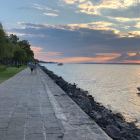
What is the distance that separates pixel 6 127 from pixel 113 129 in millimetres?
3494

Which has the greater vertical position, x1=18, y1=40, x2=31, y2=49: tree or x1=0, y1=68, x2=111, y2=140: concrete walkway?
x1=18, y1=40, x2=31, y2=49: tree

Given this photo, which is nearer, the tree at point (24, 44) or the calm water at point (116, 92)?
the calm water at point (116, 92)

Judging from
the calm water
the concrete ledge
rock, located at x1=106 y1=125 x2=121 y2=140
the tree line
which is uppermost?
the tree line

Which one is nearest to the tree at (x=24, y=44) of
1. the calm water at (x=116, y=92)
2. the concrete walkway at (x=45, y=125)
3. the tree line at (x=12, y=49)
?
the tree line at (x=12, y=49)

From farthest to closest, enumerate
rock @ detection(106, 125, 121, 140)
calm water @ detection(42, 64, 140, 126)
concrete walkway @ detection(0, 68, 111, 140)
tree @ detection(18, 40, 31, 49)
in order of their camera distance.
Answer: tree @ detection(18, 40, 31, 49)
calm water @ detection(42, 64, 140, 126)
rock @ detection(106, 125, 121, 140)
concrete walkway @ detection(0, 68, 111, 140)

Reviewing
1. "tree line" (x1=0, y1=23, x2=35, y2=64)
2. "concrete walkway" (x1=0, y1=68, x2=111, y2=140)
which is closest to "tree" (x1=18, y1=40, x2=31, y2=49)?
"tree line" (x1=0, y1=23, x2=35, y2=64)

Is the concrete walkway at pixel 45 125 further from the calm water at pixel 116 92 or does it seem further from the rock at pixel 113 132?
the calm water at pixel 116 92

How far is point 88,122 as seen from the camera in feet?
17.5

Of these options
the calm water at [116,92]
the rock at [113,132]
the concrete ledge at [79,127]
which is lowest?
the calm water at [116,92]

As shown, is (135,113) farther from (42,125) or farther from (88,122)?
(42,125)

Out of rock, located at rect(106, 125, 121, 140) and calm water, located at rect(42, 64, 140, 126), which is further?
calm water, located at rect(42, 64, 140, 126)

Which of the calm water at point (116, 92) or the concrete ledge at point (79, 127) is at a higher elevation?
the concrete ledge at point (79, 127)

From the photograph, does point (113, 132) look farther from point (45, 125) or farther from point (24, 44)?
point (24, 44)

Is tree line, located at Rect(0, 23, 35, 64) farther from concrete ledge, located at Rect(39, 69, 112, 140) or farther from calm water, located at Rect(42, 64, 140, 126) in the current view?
concrete ledge, located at Rect(39, 69, 112, 140)
